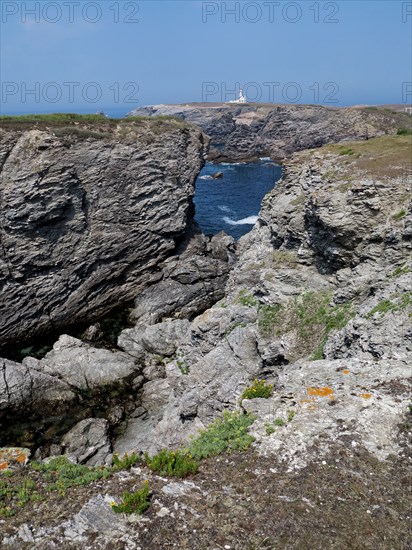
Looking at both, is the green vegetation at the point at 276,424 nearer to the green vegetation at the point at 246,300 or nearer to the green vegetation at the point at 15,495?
the green vegetation at the point at 15,495

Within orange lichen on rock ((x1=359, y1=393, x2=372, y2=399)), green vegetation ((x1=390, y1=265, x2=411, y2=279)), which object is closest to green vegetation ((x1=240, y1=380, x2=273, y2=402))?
orange lichen on rock ((x1=359, y1=393, x2=372, y2=399))

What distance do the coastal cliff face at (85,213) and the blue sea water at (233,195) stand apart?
17463 millimetres

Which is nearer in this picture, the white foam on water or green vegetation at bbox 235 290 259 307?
green vegetation at bbox 235 290 259 307

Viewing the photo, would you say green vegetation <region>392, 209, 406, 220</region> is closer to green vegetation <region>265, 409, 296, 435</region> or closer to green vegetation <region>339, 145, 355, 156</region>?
green vegetation <region>339, 145, 355, 156</region>

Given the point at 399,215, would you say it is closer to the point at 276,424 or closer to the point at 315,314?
the point at 315,314

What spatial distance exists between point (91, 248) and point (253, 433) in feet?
130

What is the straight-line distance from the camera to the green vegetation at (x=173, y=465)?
12305mm

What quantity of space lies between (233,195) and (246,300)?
6527 centimetres

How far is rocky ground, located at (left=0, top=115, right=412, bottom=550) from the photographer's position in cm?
1065

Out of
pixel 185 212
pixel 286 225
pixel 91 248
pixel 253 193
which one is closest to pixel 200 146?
pixel 185 212

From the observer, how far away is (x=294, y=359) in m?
26.0

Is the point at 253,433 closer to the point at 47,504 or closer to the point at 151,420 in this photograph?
the point at 47,504

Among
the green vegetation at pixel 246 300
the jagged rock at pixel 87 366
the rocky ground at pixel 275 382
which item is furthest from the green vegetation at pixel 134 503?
the jagged rock at pixel 87 366

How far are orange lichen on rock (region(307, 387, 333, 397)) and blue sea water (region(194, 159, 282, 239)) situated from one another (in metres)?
54.1
